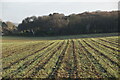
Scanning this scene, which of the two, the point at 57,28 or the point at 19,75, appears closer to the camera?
the point at 19,75

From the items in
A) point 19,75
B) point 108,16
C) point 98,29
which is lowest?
point 19,75

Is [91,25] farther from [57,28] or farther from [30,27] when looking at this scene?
[30,27]

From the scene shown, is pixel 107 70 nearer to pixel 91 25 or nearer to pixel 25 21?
pixel 91 25

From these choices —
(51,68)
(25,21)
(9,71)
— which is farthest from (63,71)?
(25,21)

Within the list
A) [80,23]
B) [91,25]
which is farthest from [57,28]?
[91,25]

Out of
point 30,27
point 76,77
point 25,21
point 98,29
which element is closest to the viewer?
point 76,77

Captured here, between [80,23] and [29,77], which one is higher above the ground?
[80,23]

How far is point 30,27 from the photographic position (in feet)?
267

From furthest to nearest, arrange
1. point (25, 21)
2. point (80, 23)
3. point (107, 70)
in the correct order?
point (25, 21)
point (80, 23)
point (107, 70)

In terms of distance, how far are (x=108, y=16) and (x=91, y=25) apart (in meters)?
8.68

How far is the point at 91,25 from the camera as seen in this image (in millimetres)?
68125

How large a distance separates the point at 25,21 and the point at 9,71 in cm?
8017

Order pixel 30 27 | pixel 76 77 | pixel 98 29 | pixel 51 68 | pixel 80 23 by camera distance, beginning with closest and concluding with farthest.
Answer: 1. pixel 76 77
2. pixel 51 68
3. pixel 98 29
4. pixel 80 23
5. pixel 30 27

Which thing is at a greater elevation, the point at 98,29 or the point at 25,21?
the point at 25,21
